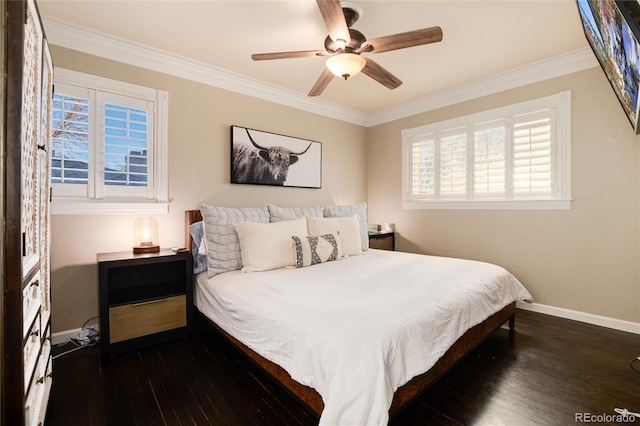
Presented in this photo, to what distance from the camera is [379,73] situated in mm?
2475

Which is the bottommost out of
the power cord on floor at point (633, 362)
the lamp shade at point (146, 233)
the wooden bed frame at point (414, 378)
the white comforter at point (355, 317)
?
the power cord on floor at point (633, 362)

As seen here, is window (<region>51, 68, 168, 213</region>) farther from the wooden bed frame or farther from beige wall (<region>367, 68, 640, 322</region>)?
beige wall (<region>367, 68, 640, 322</region>)

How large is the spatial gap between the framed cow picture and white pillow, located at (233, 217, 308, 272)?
3.27 feet

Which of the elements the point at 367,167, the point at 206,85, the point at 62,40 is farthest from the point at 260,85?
the point at 367,167

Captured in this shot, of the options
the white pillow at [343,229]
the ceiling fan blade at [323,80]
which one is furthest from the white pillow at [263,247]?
the ceiling fan blade at [323,80]

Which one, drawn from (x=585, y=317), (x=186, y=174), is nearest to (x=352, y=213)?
(x=186, y=174)

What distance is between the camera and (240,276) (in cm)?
241

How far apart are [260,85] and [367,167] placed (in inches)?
83.3

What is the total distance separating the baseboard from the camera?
276 cm

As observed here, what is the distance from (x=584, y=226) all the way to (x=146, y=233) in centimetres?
408

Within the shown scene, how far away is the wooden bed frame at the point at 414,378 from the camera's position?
4.67 feet

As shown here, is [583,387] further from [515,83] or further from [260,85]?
[260,85]

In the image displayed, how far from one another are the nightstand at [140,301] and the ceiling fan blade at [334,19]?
204 centimetres

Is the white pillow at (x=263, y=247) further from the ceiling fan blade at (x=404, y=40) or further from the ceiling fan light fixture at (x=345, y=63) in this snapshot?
the ceiling fan blade at (x=404, y=40)
